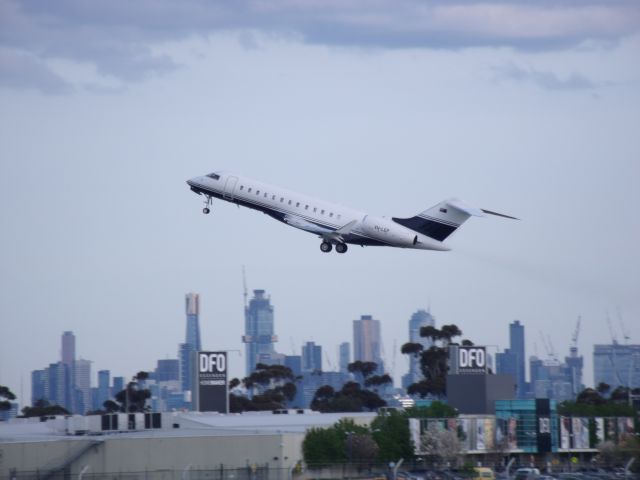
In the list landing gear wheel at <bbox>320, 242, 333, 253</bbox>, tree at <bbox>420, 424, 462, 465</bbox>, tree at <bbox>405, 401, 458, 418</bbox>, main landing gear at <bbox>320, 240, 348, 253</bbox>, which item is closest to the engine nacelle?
main landing gear at <bbox>320, 240, 348, 253</bbox>

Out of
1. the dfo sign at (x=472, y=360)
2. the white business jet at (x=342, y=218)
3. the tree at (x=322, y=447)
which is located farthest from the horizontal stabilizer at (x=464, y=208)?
the dfo sign at (x=472, y=360)

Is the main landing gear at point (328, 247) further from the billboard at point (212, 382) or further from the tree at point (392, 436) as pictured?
the billboard at point (212, 382)

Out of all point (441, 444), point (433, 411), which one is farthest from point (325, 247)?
point (433, 411)

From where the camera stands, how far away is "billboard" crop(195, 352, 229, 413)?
144 metres

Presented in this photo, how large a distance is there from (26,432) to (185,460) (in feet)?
65.7

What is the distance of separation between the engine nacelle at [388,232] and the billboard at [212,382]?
171 ft

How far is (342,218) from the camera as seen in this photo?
97.5 m

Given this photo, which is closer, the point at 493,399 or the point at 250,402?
the point at 493,399

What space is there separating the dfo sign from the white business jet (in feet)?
161

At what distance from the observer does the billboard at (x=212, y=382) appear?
5655 inches

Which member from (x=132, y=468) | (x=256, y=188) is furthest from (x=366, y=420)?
(x=132, y=468)

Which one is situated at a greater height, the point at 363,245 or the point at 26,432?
the point at 363,245

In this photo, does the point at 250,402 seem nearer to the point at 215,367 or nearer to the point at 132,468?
the point at 215,367

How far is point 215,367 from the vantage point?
14500 centimetres
